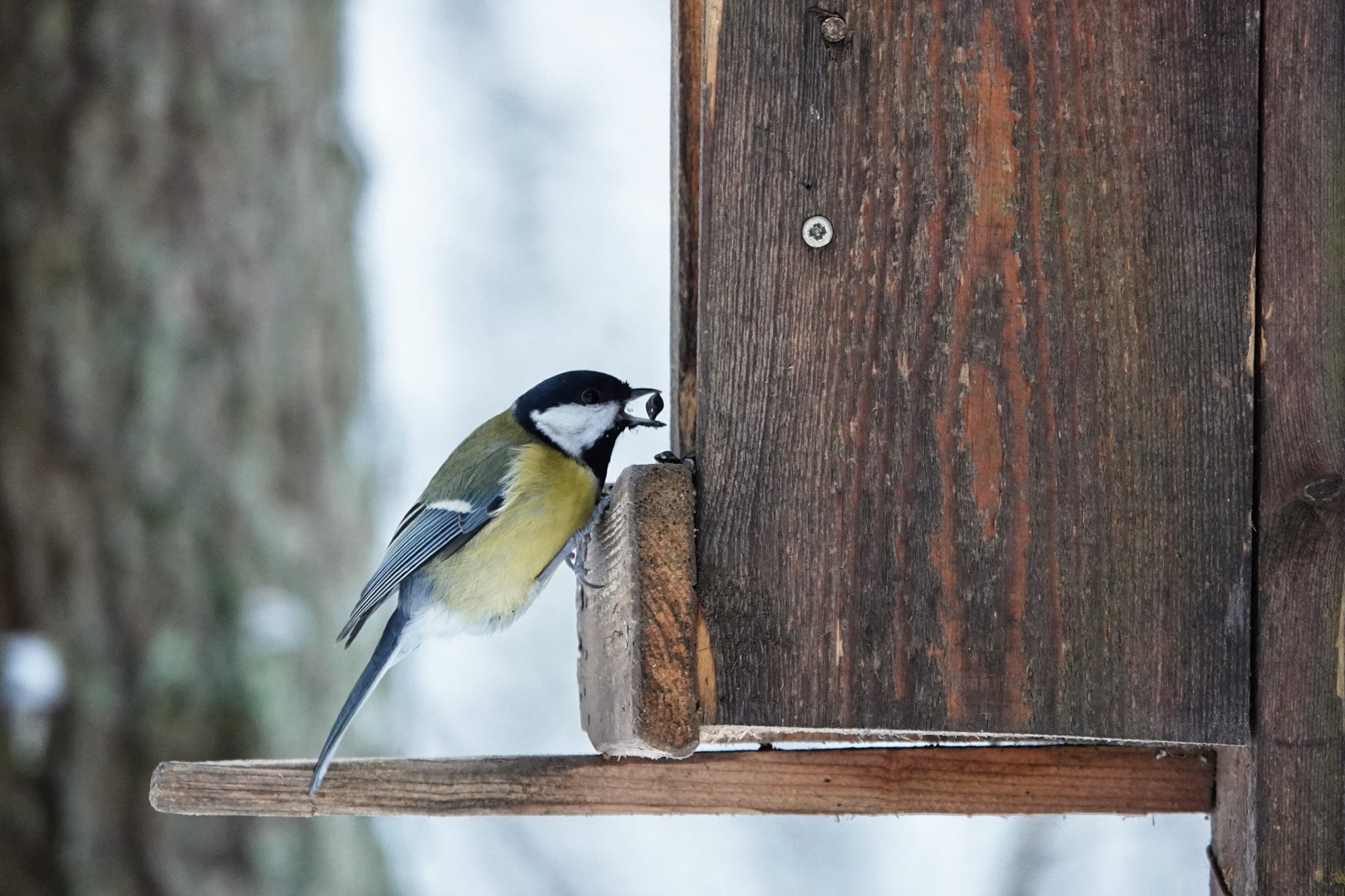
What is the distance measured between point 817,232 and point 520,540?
1175 millimetres

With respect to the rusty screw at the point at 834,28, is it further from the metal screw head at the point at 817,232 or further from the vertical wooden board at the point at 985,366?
the metal screw head at the point at 817,232

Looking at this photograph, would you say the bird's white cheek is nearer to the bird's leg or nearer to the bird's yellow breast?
the bird's yellow breast

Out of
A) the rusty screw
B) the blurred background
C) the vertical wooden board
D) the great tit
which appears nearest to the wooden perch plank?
the vertical wooden board

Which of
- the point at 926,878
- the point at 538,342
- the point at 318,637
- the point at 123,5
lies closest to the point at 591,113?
the point at 538,342

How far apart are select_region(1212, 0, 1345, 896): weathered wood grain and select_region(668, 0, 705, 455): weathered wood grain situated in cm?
82

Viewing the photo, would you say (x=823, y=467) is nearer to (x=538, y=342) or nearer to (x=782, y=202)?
(x=782, y=202)

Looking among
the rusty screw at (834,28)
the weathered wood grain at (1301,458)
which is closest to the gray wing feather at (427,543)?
the rusty screw at (834,28)

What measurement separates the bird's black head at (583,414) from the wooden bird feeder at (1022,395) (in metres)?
0.78

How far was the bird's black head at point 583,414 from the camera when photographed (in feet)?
7.85

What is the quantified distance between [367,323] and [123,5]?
106 cm

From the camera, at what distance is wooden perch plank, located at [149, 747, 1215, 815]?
179cm

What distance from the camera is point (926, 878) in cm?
374

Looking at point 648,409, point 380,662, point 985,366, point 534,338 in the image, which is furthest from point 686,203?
point 534,338

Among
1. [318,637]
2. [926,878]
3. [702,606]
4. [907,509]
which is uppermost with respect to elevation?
[907,509]
